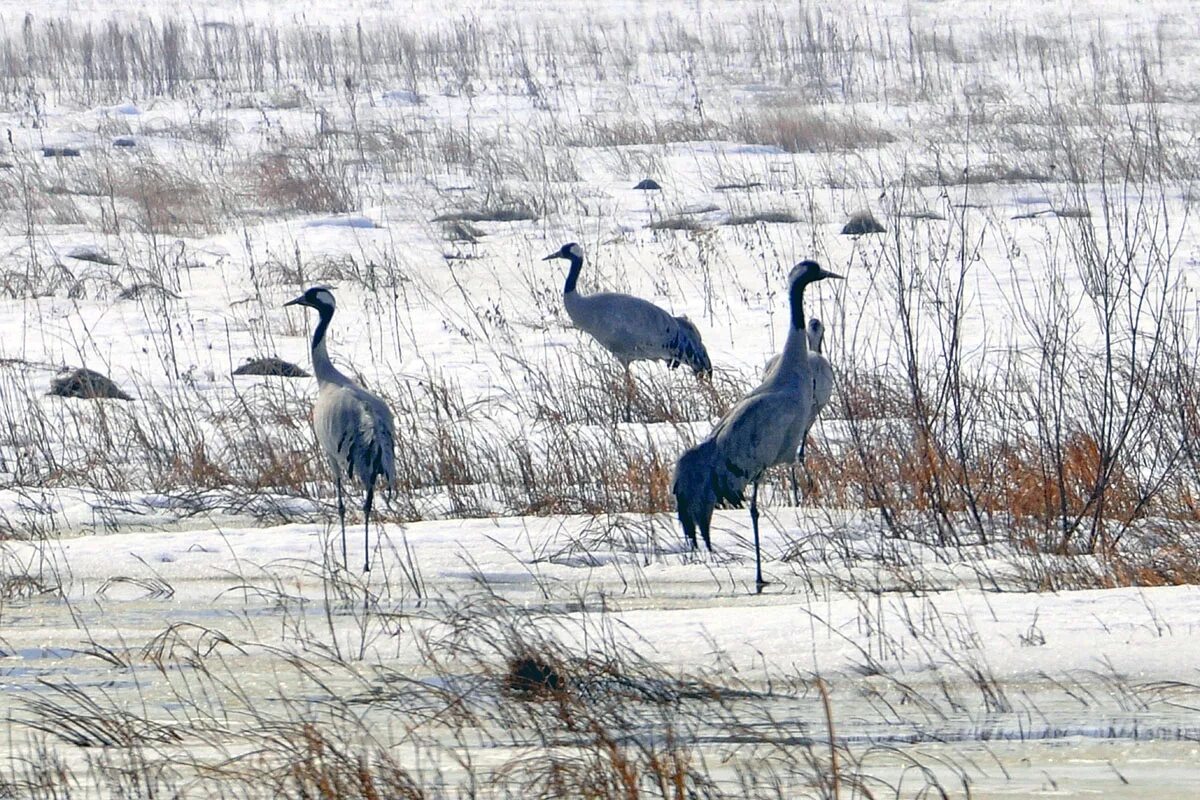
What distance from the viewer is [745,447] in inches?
245

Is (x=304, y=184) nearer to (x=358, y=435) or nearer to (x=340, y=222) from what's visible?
(x=340, y=222)

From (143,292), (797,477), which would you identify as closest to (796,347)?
(797,477)

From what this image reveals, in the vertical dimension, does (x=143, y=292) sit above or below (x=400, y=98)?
below

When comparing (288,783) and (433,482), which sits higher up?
(288,783)

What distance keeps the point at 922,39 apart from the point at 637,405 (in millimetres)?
17050

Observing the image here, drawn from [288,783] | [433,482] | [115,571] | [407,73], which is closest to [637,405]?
[433,482]

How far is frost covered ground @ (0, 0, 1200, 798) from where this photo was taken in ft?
13.2

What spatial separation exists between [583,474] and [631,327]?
3.26 m

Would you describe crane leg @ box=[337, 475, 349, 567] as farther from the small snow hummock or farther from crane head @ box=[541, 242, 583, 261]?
the small snow hummock

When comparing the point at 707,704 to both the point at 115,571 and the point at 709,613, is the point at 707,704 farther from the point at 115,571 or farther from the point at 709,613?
the point at 115,571

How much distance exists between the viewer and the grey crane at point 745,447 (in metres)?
6.12

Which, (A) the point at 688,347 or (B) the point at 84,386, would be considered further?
(A) the point at 688,347

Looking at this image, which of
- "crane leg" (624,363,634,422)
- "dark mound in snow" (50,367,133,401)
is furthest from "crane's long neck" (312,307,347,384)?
"dark mound in snow" (50,367,133,401)

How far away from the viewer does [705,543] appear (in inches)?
251
